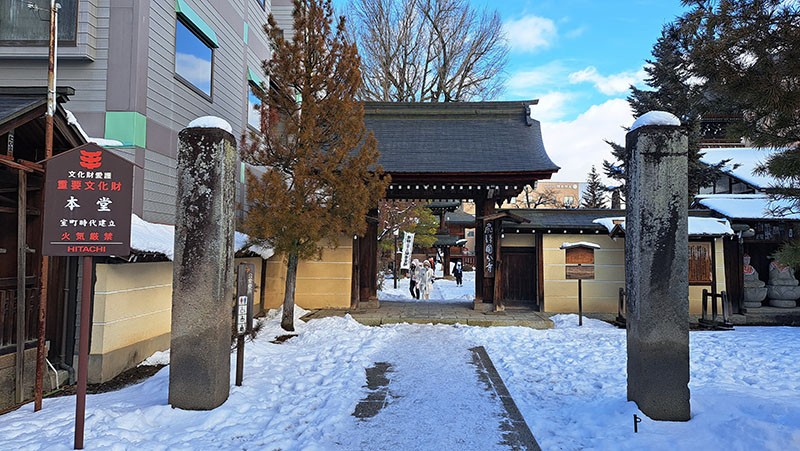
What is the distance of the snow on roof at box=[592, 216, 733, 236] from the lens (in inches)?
481

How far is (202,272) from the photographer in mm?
5191

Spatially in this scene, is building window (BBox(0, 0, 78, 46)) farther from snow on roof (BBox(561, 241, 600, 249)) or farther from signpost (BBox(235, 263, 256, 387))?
snow on roof (BBox(561, 241, 600, 249))

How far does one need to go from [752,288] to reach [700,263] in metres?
2.33

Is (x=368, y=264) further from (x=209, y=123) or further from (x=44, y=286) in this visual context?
(x=44, y=286)

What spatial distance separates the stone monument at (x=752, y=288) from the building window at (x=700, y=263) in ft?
6.13

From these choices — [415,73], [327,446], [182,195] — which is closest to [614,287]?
[327,446]

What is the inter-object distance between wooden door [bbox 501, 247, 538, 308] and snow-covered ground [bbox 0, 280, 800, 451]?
5.00 metres

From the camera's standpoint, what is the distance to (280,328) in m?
9.97

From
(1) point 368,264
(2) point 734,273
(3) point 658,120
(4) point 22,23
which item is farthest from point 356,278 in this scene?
(2) point 734,273

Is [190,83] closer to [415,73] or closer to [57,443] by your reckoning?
[57,443]

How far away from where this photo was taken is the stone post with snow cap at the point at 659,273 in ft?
15.9

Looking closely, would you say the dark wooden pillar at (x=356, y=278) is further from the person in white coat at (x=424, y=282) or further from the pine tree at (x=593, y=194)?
the pine tree at (x=593, y=194)

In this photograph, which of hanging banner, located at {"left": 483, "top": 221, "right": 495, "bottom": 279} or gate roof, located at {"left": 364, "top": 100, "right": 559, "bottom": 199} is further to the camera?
hanging banner, located at {"left": 483, "top": 221, "right": 495, "bottom": 279}

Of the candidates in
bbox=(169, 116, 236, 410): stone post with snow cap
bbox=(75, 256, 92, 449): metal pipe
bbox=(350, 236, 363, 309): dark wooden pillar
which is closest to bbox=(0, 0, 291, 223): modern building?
bbox=(169, 116, 236, 410): stone post with snow cap
